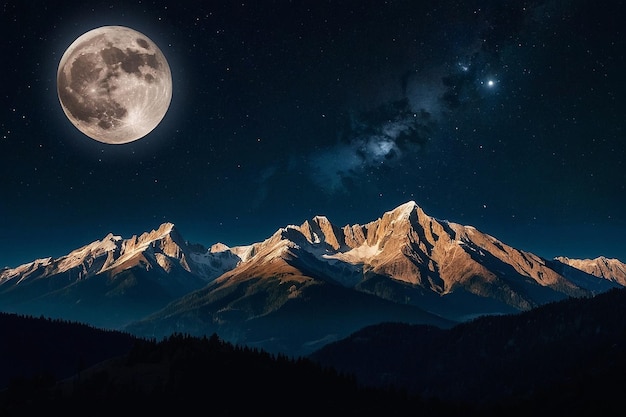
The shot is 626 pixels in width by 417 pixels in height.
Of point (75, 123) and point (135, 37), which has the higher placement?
point (135, 37)

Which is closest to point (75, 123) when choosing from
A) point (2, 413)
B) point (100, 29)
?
point (100, 29)

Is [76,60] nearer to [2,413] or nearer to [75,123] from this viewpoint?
[75,123]

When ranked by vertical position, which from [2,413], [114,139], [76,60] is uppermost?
[76,60]

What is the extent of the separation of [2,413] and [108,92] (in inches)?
5013

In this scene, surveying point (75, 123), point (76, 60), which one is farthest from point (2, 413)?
point (76, 60)

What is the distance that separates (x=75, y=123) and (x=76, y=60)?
1466 cm

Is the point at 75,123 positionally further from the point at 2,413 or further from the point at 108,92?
the point at 2,413

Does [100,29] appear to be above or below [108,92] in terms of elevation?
above

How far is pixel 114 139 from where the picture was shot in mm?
138250

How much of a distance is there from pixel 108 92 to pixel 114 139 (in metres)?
11.4

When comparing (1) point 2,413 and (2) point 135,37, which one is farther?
(1) point 2,413

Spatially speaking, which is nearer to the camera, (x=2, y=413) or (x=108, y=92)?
(x=108, y=92)

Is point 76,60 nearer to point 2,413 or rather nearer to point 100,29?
point 100,29

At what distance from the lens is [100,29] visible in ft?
433
